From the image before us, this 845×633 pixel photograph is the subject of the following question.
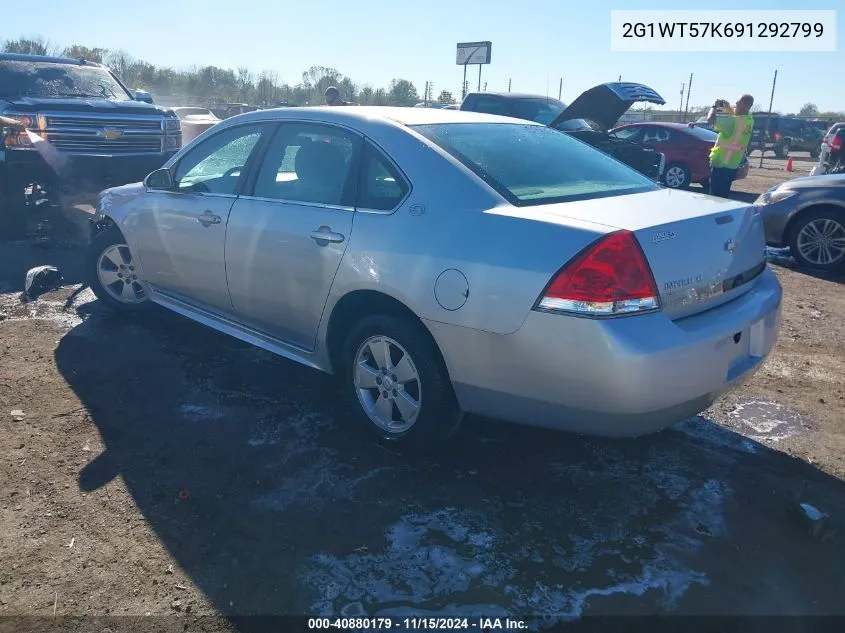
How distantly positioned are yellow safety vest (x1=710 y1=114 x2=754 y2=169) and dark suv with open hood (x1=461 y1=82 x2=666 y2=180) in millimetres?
964

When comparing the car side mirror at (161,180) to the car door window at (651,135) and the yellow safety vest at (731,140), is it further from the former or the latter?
the car door window at (651,135)

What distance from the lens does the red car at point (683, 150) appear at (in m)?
14.4

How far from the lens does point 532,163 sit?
11.6ft

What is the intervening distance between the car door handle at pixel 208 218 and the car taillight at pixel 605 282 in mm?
2335

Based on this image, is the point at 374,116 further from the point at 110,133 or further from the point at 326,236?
the point at 110,133

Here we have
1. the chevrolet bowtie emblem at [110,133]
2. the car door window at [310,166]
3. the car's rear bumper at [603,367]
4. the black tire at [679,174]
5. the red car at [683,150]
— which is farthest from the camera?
the black tire at [679,174]

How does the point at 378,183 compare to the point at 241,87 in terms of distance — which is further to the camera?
the point at 241,87

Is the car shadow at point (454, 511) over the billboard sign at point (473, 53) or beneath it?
beneath

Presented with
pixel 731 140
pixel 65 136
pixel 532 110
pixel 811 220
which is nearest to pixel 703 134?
pixel 532 110

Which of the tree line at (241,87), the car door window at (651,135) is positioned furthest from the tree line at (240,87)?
the car door window at (651,135)

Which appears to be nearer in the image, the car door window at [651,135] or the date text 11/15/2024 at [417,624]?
the date text 11/15/2024 at [417,624]

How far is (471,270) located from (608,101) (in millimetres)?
6570

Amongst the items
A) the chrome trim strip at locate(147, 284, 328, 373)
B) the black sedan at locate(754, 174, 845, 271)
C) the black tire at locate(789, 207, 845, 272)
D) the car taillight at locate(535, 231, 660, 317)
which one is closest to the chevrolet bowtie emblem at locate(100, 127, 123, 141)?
the chrome trim strip at locate(147, 284, 328, 373)

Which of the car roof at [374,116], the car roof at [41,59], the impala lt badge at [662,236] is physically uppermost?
the car roof at [41,59]
